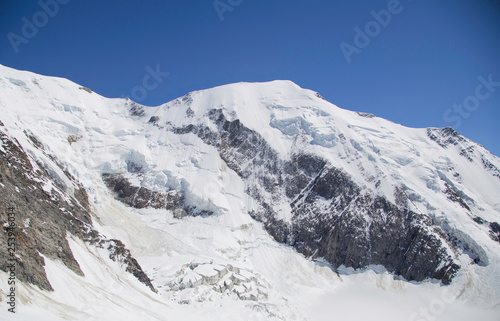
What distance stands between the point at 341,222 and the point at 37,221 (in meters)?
72.5

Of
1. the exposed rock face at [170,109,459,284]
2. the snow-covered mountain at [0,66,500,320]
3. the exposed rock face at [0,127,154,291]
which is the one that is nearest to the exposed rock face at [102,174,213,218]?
the snow-covered mountain at [0,66,500,320]

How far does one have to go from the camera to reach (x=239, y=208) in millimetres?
98875

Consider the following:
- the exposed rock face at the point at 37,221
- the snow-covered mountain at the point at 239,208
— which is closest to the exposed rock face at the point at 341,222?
the snow-covered mountain at the point at 239,208

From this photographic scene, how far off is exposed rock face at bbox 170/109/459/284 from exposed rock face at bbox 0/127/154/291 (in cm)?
4885

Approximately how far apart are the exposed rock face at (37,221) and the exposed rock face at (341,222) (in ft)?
160

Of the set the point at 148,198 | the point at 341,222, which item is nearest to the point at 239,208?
the point at 148,198

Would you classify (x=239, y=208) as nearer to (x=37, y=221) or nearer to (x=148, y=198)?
(x=148, y=198)

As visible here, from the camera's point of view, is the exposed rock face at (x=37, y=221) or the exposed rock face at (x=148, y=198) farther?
the exposed rock face at (x=148, y=198)

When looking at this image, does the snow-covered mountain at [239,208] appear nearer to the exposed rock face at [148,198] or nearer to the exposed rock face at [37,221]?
the exposed rock face at [37,221]

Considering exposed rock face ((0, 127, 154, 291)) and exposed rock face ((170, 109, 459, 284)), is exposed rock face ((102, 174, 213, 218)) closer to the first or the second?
exposed rock face ((170, 109, 459, 284))

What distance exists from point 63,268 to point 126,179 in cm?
5653

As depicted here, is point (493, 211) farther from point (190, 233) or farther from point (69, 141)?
point (69, 141)

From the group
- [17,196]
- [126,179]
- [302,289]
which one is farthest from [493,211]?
[17,196]

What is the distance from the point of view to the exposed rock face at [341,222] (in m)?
90.5
